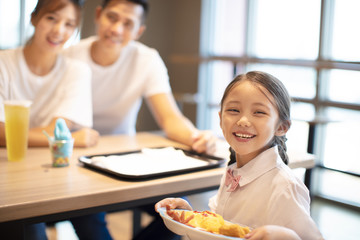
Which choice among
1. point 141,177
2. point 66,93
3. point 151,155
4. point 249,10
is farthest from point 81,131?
point 249,10

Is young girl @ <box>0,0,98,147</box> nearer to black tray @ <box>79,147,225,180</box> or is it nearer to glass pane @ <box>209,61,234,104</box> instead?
black tray @ <box>79,147,225,180</box>

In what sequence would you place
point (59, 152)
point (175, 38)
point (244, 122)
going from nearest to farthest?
point (244, 122) → point (59, 152) → point (175, 38)

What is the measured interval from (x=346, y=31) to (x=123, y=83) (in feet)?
7.88

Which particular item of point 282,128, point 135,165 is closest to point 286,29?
point 135,165

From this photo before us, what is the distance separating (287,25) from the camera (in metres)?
4.39

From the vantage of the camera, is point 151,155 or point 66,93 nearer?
point 151,155

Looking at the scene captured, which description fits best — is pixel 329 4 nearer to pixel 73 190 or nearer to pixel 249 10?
pixel 249 10

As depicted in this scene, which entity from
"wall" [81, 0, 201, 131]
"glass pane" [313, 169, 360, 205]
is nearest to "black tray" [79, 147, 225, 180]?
"glass pane" [313, 169, 360, 205]

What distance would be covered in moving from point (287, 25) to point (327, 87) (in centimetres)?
77

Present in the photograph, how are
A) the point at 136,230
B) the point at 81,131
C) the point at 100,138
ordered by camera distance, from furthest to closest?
1. the point at 136,230
2. the point at 100,138
3. the point at 81,131

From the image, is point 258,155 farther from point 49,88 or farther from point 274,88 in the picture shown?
point 49,88

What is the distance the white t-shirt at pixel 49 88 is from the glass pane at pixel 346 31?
2.75m

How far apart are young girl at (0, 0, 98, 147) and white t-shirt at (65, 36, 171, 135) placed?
1.45 feet

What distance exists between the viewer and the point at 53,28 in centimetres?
178
